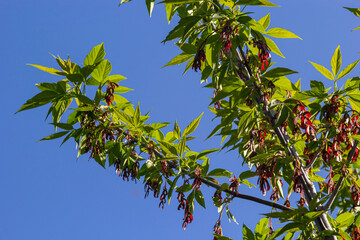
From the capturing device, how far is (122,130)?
3.35m

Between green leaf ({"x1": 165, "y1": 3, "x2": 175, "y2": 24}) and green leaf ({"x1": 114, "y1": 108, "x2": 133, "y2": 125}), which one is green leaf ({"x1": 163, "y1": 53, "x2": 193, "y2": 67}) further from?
green leaf ({"x1": 114, "y1": 108, "x2": 133, "y2": 125})

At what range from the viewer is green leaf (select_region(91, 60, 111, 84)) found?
337cm

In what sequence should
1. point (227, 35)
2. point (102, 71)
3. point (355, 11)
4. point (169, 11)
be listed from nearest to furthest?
point (227, 35) → point (355, 11) → point (169, 11) → point (102, 71)

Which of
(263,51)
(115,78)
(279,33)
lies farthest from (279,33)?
(115,78)

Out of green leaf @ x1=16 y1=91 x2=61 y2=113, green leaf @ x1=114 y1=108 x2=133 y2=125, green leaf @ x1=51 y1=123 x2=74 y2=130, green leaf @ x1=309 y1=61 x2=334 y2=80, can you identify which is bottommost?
green leaf @ x1=309 y1=61 x2=334 y2=80

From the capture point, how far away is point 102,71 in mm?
3391

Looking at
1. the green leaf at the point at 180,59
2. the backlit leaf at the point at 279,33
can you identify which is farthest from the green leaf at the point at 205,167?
the backlit leaf at the point at 279,33

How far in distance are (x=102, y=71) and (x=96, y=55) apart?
0.15 metres

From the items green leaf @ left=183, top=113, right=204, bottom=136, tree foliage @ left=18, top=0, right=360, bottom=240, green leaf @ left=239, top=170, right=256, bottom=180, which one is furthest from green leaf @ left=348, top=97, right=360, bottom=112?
green leaf @ left=183, top=113, right=204, bottom=136

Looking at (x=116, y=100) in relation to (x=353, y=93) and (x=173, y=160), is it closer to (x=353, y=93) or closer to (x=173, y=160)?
(x=173, y=160)

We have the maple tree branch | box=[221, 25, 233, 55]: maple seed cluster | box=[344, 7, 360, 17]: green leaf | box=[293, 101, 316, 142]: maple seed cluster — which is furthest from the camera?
the maple tree branch

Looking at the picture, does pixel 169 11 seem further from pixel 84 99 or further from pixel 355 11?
pixel 355 11

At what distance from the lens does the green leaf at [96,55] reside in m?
3.38

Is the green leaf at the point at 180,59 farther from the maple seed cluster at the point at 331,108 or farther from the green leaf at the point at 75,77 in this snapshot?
the maple seed cluster at the point at 331,108
